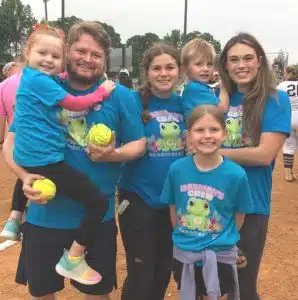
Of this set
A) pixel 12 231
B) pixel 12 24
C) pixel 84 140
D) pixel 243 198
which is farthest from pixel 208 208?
pixel 12 24

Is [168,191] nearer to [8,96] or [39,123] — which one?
[39,123]

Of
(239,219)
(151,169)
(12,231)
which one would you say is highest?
(151,169)

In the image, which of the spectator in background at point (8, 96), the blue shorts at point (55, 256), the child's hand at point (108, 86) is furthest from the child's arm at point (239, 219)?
the spectator in background at point (8, 96)

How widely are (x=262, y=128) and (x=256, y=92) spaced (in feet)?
0.69

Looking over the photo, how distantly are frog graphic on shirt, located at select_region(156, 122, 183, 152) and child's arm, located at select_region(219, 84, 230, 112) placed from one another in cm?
30

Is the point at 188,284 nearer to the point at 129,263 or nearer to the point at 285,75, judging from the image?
the point at 129,263

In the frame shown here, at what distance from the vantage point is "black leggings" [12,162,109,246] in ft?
8.06

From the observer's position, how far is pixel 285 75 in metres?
8.23

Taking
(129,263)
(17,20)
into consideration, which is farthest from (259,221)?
(17,20)

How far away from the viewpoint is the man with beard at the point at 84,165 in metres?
2.50

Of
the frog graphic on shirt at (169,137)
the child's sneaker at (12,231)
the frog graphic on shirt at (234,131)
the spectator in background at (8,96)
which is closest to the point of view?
the frog graphic on shirt at (234,131)

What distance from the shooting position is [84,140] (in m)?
2.51

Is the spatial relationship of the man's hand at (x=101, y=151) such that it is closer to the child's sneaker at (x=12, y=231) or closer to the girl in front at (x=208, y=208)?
the girl in front at (x=208, y=208)

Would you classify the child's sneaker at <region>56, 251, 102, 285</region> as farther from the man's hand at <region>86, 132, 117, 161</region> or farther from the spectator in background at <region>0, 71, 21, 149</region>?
the spectator in background at <region>0, 71, 21, 149</region>
